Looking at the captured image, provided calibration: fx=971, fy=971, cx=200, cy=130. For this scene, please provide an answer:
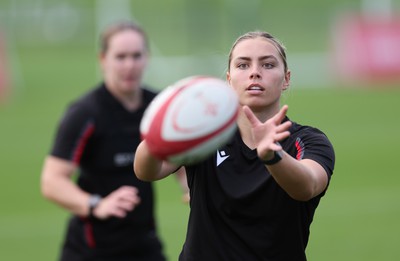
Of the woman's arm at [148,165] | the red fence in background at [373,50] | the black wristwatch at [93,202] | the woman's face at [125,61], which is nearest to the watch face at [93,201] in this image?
the black wristwatch at [93,202]

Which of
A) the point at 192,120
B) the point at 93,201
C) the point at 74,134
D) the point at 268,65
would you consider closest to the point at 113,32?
the point at 74,134

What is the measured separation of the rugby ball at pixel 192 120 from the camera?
423 centimetres

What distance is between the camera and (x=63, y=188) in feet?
22.8

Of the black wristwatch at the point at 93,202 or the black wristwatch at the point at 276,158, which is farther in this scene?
the black wristwatch at the point at 93,202

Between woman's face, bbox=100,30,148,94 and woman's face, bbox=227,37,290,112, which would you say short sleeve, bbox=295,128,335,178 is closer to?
woman's face, bbox=227,37,290,112

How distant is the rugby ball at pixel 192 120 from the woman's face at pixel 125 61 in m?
3.07

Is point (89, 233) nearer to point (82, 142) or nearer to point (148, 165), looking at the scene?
point (82, 142)

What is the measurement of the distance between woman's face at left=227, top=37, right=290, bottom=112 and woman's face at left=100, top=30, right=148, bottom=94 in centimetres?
269

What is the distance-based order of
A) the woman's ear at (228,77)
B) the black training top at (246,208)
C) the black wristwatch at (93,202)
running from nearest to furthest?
the black training top at (246,208), the woman's ear at (228,77), the black wristwatch at (93,202)

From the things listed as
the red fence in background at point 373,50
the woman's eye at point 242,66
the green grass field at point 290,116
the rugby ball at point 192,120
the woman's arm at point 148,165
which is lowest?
the green grass field at point 290,116

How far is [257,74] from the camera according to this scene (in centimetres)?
461

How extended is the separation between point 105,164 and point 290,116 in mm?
12856

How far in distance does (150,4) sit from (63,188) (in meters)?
28.7

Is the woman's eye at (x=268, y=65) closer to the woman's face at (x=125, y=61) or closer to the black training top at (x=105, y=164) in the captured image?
the black training top at (x=105, y=164)
